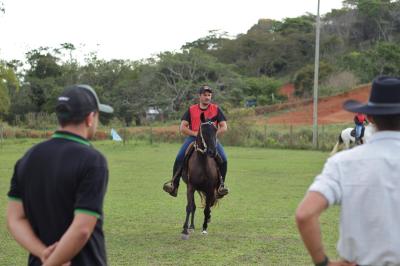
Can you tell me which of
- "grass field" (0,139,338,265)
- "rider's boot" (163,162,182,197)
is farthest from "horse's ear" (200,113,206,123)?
"grass field" (0,139,338,265)

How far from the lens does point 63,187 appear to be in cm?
340

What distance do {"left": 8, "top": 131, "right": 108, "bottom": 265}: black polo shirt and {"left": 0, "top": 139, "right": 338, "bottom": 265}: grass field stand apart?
476cm

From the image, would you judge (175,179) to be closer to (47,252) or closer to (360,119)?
(47,252)

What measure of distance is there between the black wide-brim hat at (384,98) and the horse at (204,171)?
21.0 feet

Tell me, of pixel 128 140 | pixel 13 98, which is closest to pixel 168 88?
pixel 13 98

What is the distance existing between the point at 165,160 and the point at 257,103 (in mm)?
41014

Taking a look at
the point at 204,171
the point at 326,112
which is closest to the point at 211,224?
the point at 204,171

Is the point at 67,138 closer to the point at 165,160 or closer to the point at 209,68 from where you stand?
the point at 165,160

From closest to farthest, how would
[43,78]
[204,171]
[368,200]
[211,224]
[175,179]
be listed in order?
[368,200] → [204,171] → [175,179] → [211,224] → [43,78]

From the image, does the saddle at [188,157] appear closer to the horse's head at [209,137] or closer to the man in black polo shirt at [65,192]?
the horse's head at [209,137]

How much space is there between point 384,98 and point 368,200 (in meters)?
0.58

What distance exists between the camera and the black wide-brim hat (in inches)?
133

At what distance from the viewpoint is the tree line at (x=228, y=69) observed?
60.6 metres

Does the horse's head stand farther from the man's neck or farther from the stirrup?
the man's neck
